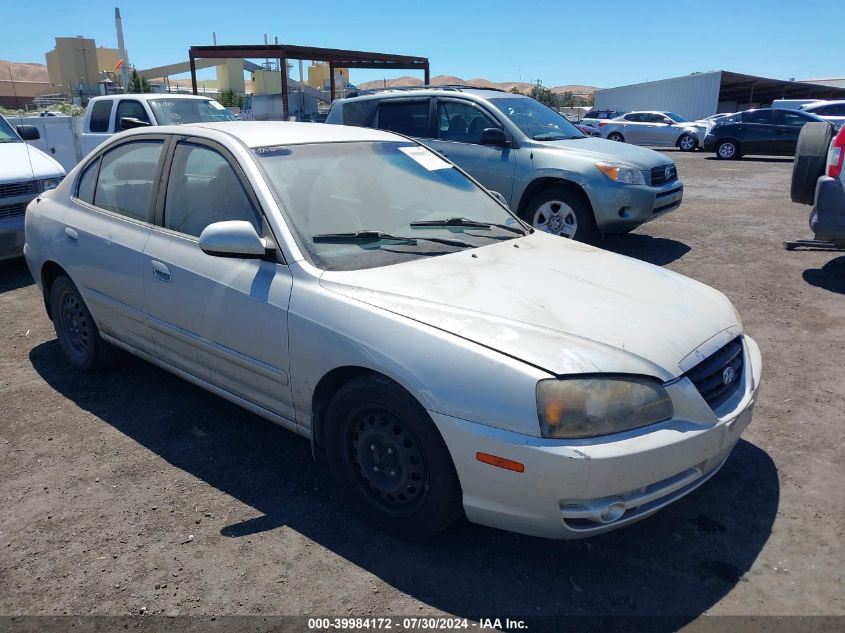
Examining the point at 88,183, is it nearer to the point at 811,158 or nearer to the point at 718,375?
the point at 718,375

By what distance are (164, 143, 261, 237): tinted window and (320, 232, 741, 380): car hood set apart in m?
0.79

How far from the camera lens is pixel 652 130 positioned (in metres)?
26.7

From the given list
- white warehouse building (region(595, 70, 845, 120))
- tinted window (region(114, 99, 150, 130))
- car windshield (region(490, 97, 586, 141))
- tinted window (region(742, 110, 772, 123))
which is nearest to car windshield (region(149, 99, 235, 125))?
tinted window (region(114, 99, 150, 130))

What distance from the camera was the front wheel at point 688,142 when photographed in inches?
1011

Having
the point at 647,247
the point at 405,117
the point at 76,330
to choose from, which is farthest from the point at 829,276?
the point at 76,330

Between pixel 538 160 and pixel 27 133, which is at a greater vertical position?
pixel 27 133

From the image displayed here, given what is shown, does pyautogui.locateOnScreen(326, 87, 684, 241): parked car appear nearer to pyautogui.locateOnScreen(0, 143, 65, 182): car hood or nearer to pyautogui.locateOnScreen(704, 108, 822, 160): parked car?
pyautogui.locateOnScreen(0, 143, 65, 182): car hood

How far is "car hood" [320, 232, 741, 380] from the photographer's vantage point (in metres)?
2.60

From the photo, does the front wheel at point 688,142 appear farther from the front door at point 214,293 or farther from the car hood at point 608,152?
the front door at point 214,293

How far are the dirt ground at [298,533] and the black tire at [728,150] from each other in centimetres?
1840

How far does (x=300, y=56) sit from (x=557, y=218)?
1712 centimetres

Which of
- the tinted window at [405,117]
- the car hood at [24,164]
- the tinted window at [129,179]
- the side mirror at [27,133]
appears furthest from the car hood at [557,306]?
the side mirror at [27,133]

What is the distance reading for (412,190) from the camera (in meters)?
3.86

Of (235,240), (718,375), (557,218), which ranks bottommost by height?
(557,218)
